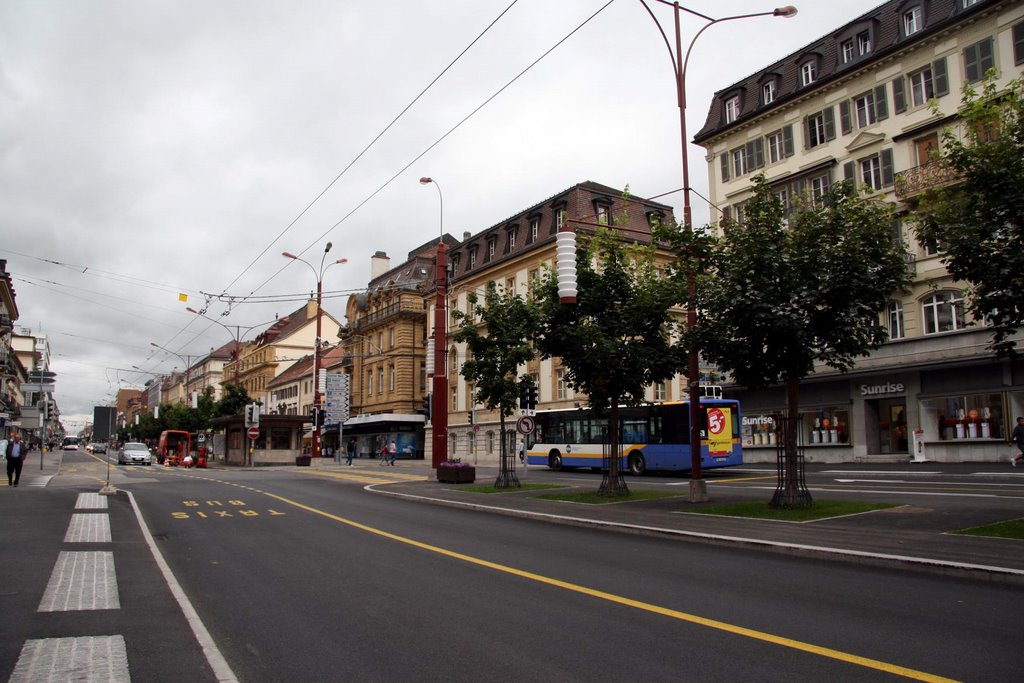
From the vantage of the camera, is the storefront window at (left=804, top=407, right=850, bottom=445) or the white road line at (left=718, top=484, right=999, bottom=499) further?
the storefront window at (left=804, top=407, right=850, bottom=445)

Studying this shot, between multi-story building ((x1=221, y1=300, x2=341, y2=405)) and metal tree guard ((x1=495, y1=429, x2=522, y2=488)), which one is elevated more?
multi-story building ((x1=221, y1=300, x2=341, y2=405))

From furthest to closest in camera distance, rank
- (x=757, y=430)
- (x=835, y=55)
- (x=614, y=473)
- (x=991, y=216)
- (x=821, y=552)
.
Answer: (x=757, y=430) → (x=835, y=55) → (x=614, y=473) → (x=991, y=216) → (x=821, y=552)

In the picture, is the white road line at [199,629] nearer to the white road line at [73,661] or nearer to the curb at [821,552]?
the white road line at [73,661]

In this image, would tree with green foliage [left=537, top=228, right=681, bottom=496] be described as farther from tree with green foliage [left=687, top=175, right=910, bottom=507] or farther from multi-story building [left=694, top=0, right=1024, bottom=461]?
multi-story building [left=694, top=0, right=1024, bottom=461]

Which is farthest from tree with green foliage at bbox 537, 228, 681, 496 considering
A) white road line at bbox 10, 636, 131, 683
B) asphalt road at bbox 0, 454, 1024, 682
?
white road line at bbox 10, 636, 131, 683

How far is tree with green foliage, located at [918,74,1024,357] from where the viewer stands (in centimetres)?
1122

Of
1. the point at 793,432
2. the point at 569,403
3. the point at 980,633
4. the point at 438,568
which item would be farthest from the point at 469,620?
the point at 569,403

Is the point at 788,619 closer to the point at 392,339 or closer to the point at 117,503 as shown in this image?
the point at 117,503

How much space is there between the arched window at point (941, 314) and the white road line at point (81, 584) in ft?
106

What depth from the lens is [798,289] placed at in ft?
46.5

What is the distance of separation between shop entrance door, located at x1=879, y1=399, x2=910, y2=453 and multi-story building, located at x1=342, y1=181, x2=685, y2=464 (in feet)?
39.0

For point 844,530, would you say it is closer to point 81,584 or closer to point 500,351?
point 81,584

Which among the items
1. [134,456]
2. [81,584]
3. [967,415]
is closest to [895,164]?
[967,415]

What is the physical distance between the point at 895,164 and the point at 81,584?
3544cm
